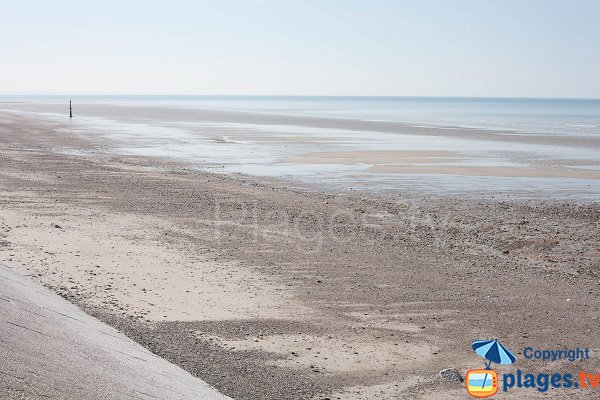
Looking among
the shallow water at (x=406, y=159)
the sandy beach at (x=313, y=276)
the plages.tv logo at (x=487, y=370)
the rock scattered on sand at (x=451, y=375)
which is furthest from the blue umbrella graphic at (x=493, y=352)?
the shallow water at (x=406, y=159)

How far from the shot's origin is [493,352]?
7.84 meters

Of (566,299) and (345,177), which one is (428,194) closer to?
(345,177)

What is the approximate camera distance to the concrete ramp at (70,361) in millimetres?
4660

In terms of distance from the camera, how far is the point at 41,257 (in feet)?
36.6

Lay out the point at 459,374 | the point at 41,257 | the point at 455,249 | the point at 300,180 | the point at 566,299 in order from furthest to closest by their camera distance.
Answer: the point at 300,180
the point at 455,249
the point at 41,257
the point at 566,299
the point at 459,374

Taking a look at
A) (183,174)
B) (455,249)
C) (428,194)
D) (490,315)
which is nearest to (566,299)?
(490,315)

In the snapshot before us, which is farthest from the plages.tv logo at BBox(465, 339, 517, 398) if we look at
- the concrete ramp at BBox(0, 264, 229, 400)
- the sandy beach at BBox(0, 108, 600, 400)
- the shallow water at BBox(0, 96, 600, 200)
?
the shallow water at BBox(0, 96, 600, 200)

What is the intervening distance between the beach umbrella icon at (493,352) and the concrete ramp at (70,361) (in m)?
3.30

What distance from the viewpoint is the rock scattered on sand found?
7.07 meters

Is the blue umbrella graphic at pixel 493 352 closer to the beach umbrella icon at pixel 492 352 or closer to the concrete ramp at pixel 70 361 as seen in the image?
the beach umbrella icon at pixel 492 352

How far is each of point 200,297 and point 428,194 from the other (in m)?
12.0

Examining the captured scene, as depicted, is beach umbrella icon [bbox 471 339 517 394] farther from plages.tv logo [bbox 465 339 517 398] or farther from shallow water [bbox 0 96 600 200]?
shallow water [bbox 0 96 600 200]

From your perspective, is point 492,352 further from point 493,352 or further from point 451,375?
point 451,375

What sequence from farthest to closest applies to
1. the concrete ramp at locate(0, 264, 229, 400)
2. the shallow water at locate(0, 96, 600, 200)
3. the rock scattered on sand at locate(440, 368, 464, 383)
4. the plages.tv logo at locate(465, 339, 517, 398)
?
the shallow water at locate(0, 96, 600, 200) → the rock scattered on sand at locate(440, 368, 464, 383) → the plages.tv logo at locate(465, 339, 517, 398) → the concrete ramp at locate(0, 264, 229, 400)
